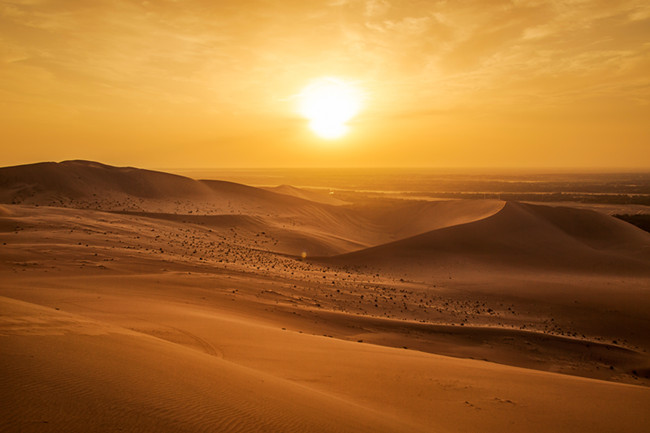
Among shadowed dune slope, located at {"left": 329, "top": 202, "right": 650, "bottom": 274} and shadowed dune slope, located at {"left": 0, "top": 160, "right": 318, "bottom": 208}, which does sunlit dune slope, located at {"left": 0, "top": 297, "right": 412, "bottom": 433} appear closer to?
shadowed dune slope, located at {"left": 329, "top": 202, "right": 650, "bottom": 274}

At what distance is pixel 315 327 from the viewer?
10.3 m

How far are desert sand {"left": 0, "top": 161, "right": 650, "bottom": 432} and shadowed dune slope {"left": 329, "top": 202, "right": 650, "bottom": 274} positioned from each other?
150 mm

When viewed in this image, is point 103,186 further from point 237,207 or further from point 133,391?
point 133,391

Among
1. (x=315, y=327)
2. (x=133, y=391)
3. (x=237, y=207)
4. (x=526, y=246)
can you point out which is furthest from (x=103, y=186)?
(x=133, y=391)

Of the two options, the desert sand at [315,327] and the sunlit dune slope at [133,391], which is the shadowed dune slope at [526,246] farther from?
the sunlit dune slope at [133,391]

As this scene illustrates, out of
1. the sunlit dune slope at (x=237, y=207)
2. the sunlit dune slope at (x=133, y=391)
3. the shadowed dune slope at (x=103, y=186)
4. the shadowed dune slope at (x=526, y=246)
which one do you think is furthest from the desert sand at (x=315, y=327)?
the shadowed dune slope at (x=103, y=186)

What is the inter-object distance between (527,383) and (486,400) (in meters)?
1.37

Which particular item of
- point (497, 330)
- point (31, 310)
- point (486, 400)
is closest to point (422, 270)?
point (497, 330)

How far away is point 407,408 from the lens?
525 cm

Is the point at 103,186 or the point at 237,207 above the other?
the point at 103,186

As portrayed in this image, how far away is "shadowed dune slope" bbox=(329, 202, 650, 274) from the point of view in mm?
21906

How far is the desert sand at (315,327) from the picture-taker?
12.7ft

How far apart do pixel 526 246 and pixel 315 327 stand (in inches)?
741

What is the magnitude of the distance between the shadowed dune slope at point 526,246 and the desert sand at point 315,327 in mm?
150
